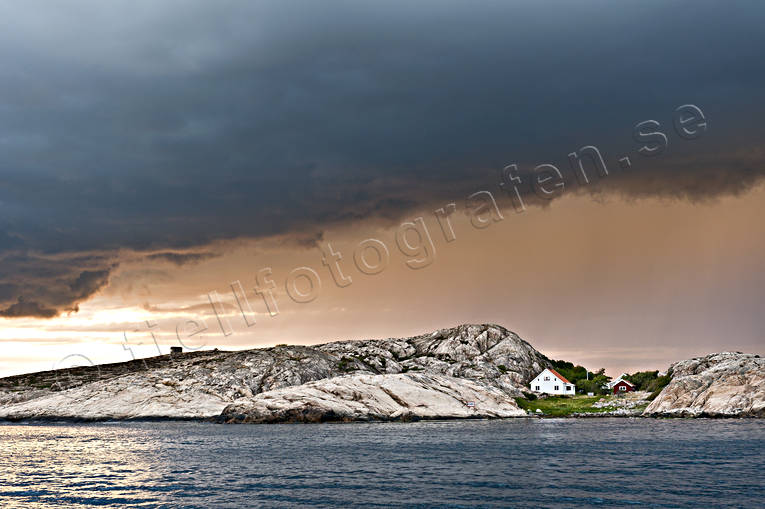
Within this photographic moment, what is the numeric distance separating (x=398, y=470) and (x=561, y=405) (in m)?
111

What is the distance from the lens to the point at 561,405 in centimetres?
15712

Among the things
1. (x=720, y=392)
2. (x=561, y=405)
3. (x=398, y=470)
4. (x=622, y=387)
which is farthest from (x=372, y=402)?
(x=622, y=387)

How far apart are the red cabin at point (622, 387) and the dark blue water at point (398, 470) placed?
3434 inches

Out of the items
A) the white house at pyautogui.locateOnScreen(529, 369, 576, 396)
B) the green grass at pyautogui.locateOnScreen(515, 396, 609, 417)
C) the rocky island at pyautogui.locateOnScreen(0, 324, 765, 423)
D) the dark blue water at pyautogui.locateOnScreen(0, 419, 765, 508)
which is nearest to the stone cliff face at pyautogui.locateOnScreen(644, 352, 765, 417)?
the rocky island at pyautogui.locateOnScreen(0, 324, 765, 423)

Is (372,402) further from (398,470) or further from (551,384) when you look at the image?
(398,470)

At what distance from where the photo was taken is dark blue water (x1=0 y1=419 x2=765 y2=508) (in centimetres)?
4353

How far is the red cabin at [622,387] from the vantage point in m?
182

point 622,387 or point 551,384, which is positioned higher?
point 551,384

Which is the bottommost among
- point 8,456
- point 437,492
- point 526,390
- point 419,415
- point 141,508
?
point 526,390

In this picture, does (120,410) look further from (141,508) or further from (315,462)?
(141,508)

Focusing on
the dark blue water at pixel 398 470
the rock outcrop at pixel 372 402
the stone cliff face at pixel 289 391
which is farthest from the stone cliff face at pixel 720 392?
the stone cliff face at pixel 289 391

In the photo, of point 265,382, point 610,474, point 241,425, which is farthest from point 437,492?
point 265,382

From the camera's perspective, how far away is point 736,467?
57.3 meters

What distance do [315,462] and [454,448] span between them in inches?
780
